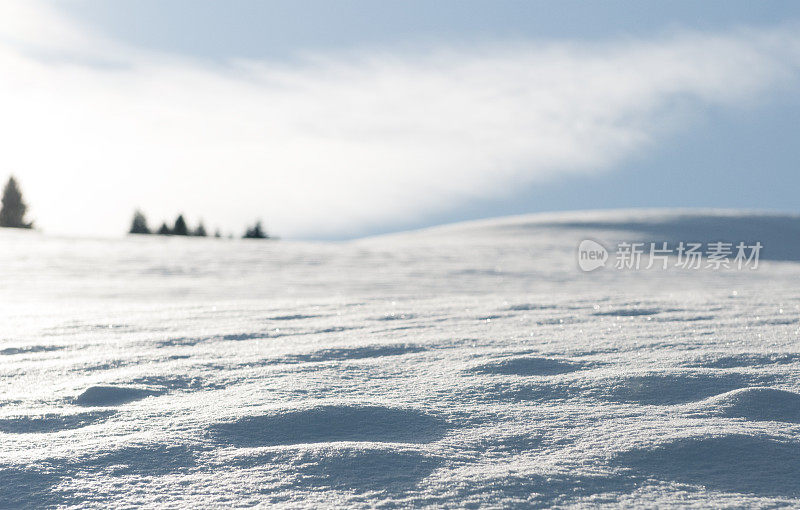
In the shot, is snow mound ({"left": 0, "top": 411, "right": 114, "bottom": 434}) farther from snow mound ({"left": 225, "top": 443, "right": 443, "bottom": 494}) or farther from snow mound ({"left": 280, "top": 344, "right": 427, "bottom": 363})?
snow mound ({"left": 280, "top": 344, "right": 427, "bottom": 363})

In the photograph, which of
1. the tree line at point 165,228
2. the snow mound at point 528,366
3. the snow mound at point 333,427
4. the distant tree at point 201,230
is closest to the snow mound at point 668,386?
the snow mound at point 528,366

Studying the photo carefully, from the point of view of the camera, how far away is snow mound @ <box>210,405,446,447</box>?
1.79m

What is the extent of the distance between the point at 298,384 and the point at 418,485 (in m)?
0.90

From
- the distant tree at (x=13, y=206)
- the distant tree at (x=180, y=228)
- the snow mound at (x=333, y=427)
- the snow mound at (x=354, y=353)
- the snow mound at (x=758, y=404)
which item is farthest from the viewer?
the distant tree at (x=180, y=228)

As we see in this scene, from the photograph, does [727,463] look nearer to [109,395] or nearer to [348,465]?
[348,465]

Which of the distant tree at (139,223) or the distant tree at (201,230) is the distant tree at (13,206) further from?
the distant tree at (201,230)

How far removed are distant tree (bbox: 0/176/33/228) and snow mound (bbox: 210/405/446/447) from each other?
34107 millimetres

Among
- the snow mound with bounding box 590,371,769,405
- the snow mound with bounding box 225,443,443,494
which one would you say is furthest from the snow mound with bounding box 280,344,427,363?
Answer: the snow mound with bounding box 225,443,443,494

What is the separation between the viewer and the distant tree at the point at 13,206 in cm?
3108

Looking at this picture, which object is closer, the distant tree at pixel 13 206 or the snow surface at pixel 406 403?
the snow surface at pixel 406 403

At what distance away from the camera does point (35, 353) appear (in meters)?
2.96

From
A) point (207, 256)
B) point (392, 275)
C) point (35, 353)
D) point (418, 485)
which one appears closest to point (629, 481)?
point (418, 485)

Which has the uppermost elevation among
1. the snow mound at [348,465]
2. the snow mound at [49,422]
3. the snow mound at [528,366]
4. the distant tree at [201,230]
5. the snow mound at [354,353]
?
the distant tree at [201,230]

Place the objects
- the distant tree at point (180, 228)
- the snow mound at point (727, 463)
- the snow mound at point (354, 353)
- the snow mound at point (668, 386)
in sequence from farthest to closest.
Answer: the distant tree at point (180, 228) < the snow mound at point (354, 353) < the snow mound at point (668, 386) < the snow mound at point (727, 463)
